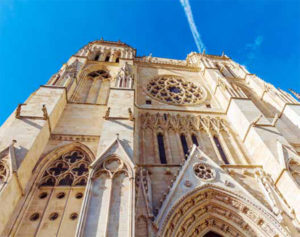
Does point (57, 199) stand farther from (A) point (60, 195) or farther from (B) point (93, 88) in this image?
(B) point (93, 88)

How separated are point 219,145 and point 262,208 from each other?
141 inches

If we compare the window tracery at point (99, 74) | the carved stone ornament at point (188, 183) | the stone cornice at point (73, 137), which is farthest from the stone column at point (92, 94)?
the carved stone ornament at point (188, 183)

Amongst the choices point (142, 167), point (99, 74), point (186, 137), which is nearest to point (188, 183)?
point (142, 167)

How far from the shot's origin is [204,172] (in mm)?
7328

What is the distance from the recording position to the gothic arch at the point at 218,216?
19.9ft

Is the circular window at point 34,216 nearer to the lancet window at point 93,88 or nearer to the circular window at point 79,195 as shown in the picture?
the circular window at point 79,195

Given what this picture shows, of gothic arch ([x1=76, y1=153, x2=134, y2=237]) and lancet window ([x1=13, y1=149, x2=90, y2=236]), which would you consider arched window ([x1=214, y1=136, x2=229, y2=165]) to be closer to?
gothic arch ([x1=76, y1=153, x2=134, y2=237])

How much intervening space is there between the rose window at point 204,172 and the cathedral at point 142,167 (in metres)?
0.04

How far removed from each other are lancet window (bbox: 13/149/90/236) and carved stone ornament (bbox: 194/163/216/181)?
12.8 ft

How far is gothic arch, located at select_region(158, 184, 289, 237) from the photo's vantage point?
6075 millimetres

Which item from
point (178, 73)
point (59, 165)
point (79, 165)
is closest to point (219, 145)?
point (79, 165)

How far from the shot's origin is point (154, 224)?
215 inches

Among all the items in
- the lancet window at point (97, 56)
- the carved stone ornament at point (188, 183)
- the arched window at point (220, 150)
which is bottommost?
the carved stone ornament at point (188, 183)

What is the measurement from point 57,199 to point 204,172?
4903mm
